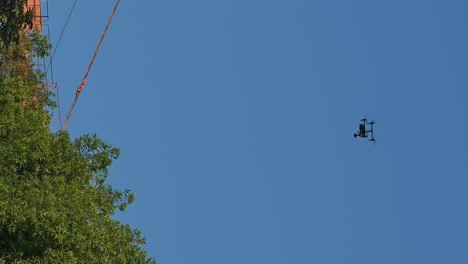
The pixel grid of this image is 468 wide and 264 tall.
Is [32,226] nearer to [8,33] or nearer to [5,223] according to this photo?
[5,223]

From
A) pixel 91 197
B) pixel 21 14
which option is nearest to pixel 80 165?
pixel 91 197

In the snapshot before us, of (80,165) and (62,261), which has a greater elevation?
(80,165)

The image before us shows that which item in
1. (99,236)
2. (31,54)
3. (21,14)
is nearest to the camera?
(21,14)

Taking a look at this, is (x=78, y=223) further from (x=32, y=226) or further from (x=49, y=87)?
(x=49, y=87)

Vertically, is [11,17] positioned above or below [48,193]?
above

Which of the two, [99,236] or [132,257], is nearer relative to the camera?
→ [99,236]

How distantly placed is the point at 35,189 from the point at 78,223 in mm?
1782

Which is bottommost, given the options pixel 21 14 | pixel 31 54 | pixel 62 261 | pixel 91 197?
pixel 62 261

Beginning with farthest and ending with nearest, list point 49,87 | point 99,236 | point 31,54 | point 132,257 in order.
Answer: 1. point 49,87
2. point 31,54
3. point 132,257
4. point 99,236

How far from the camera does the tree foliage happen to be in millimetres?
38375

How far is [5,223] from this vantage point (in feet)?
124

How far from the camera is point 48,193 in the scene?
39062 mm

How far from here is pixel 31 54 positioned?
47250mm

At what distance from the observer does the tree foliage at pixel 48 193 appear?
1511 inches
